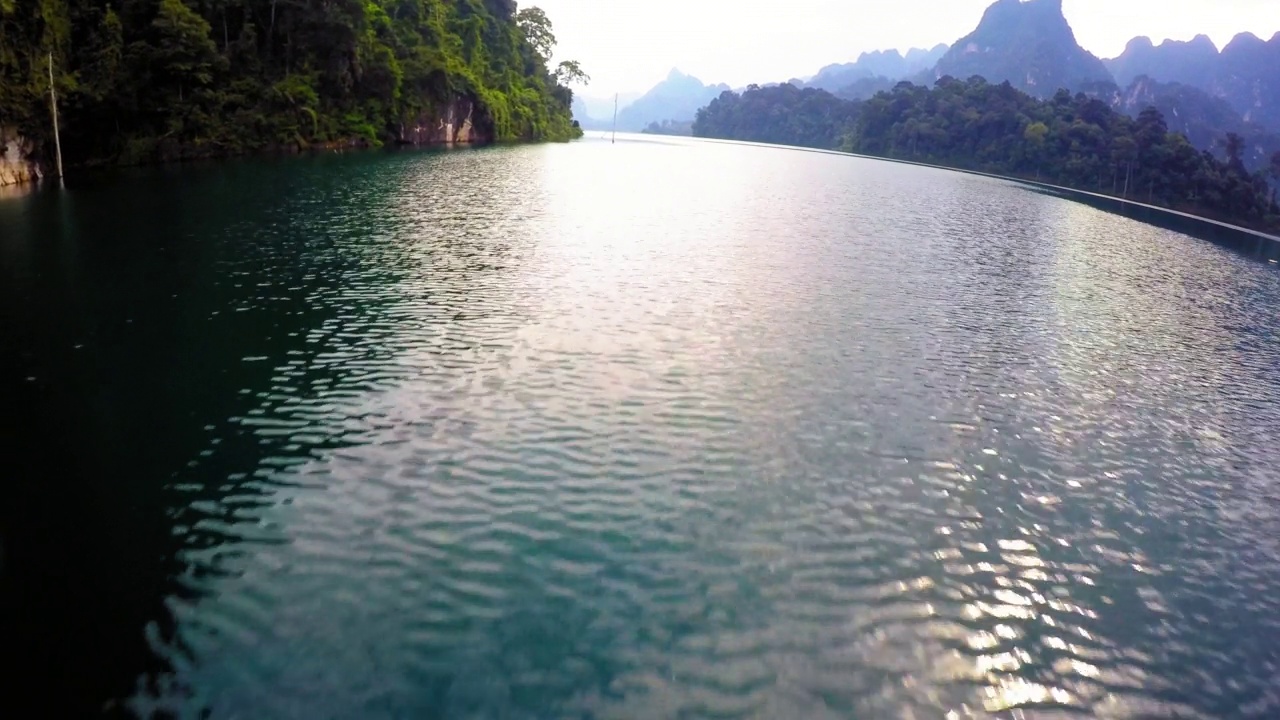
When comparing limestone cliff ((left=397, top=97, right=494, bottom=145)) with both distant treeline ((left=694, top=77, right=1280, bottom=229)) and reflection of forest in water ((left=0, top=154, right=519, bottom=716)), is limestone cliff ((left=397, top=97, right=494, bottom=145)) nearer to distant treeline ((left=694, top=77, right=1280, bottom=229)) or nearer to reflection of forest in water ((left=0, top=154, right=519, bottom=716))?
reflection of forest in water ((left=0, top=154, right=519, bottom=716))

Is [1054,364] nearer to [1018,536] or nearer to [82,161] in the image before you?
[1018,536]

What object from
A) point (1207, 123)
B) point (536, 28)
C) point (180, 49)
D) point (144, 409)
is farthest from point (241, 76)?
point (1207, 123)

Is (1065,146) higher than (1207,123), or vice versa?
(1207,123)

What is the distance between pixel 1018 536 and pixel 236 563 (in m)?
9.44

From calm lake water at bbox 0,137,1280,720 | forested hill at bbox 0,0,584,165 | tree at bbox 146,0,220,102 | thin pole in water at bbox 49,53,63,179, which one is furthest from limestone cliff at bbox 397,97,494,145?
calm lake water at bbox 0,137,1280,720

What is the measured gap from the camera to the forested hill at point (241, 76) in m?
36.0

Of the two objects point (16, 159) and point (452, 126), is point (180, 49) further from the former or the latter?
point (452, 126)

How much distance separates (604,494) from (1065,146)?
111 meters

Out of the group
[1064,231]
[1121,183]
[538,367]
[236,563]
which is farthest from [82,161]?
[1121,183]

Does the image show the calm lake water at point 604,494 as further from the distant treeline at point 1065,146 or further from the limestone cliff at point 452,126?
the distant treeline at point 1065,146

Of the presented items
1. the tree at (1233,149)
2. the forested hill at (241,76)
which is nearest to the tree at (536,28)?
the forested hill at (241,76)

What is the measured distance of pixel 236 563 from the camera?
858 centimetres

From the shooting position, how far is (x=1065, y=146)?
102812 millimetres

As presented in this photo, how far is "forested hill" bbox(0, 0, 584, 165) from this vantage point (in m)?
36.0
